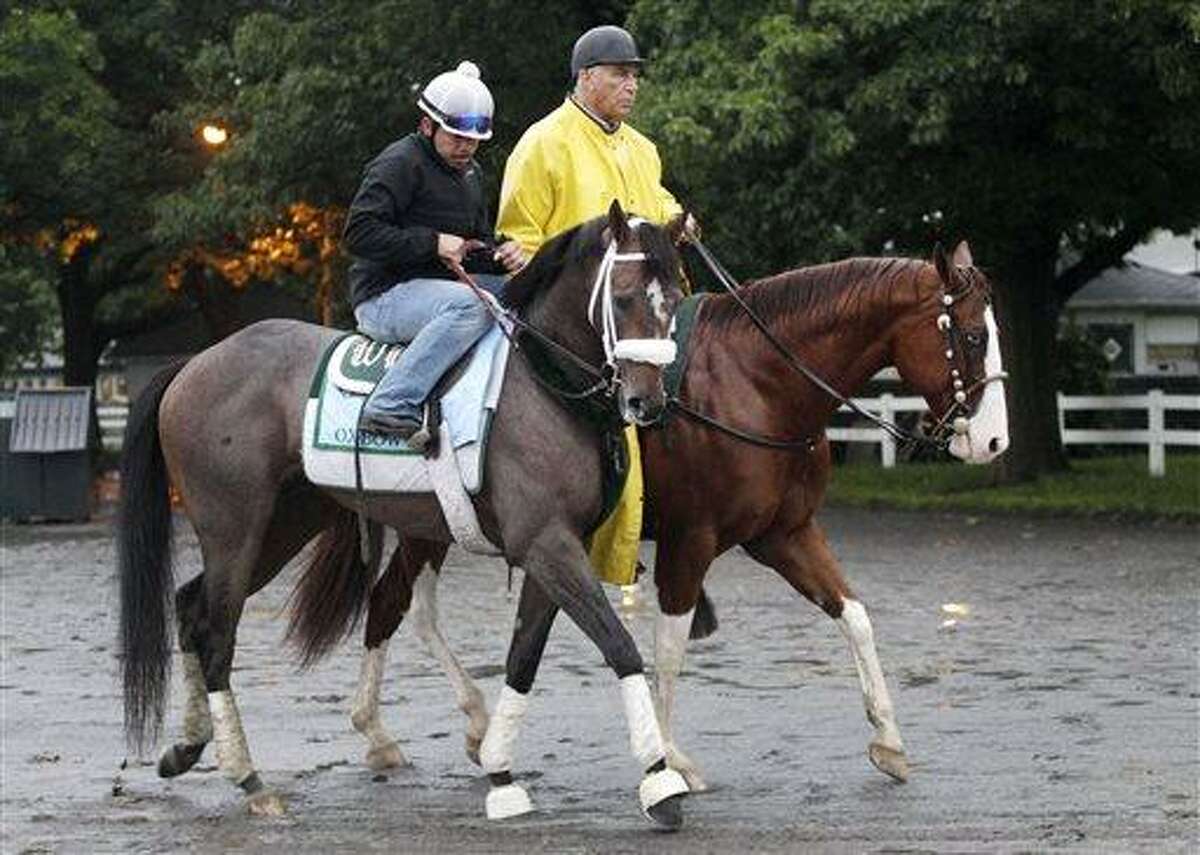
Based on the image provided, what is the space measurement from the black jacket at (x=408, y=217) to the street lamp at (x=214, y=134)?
29.4 meters

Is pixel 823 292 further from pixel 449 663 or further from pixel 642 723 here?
pixel 449 663

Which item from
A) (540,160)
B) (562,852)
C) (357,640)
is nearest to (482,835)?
(562,852)

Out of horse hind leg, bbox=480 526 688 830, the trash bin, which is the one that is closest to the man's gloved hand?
horse hind leg, bbox=480 526 688 830

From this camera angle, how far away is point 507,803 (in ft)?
30.8

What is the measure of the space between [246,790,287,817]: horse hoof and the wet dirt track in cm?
9

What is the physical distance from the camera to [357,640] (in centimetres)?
1633

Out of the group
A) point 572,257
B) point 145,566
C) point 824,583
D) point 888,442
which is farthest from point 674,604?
point 888,442

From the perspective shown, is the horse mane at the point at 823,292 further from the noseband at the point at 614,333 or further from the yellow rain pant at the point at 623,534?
the noseband at the point at 614,333

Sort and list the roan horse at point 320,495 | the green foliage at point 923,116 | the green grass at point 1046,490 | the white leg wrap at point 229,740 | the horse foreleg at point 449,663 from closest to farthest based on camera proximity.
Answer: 1. the roan horse at point 320,495
2. the white leg wrap at point 229,740
3. the horse foreleg at point 449,663
4. the green foliage at point 923,116
5. the green grass at point 1046,490

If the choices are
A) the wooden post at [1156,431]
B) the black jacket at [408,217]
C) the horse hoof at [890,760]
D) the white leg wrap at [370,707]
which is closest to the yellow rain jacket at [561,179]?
the black jacket at [408,217]

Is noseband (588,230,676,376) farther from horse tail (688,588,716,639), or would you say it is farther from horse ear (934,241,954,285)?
horse tail (688,588,716,639)

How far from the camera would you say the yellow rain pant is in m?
9.91

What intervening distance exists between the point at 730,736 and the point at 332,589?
1.87 metres

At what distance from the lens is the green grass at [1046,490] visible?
27.6m
